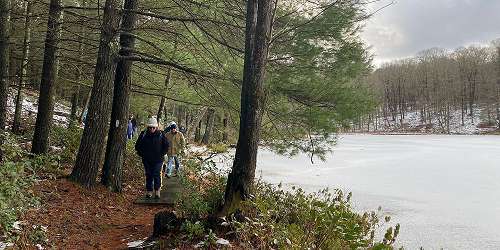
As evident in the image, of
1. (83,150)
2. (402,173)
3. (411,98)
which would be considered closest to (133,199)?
(83,150)

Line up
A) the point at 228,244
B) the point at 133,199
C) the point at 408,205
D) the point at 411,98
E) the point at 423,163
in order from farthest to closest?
the point at 411,98 → the point at 423,163 → the point at 408,205 → the point at 133,199 → the point at 228,244

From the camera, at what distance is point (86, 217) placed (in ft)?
23.2

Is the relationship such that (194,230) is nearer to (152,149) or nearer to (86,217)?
(86,217)

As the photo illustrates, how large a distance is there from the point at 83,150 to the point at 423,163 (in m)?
16.7

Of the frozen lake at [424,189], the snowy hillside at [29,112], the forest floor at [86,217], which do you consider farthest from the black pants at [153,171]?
the snowy hillside at [29,112]

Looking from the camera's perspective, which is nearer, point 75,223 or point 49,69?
point 75,223

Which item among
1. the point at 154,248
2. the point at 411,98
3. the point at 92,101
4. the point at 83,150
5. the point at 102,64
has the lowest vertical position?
the point at 154,248

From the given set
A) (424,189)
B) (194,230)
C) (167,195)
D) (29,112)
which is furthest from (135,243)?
(29,112)

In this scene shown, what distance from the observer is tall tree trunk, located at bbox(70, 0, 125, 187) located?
27.0 ft

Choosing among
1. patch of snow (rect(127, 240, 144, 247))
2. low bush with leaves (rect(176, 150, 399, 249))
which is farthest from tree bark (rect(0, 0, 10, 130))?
patch of snow (rect(127, 240, 144, 247))

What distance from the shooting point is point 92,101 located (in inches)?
328

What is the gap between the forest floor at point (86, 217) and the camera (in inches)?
235

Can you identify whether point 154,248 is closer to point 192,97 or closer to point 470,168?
point 192,97

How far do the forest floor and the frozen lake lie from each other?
2.82 metres
